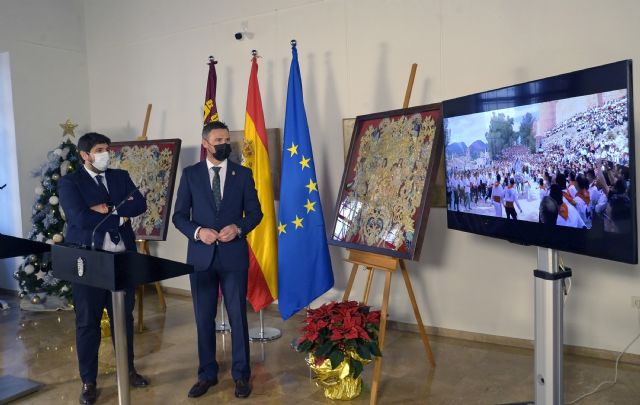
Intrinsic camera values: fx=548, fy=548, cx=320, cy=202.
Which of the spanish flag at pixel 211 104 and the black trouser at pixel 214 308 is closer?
the black trouser at pixel 214 308

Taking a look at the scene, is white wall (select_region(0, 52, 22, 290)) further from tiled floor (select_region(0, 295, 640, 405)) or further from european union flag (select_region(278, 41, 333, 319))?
european union flag (select_region(278, 41, 333, 319))

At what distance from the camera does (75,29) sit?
21.4 ft

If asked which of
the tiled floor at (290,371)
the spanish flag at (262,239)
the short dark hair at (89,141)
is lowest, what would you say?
the tiled floor at (290,371)

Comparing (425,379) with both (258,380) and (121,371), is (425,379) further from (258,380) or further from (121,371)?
(121,371)

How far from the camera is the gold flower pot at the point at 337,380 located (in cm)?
314

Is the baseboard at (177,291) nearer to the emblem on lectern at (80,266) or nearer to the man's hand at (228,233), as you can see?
the man's hand at (228,233)

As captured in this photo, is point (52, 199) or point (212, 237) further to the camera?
point (52, 199)

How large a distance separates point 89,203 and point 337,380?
70.0 inches

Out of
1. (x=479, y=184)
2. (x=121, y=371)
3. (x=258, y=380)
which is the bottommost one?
(x=258, y=380)

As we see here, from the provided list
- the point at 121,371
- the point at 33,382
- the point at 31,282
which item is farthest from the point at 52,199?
the point at 121,371

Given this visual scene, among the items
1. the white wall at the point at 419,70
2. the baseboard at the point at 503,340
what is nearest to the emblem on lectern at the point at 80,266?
the white wall at the point at 419,70

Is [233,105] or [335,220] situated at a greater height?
[233,105]

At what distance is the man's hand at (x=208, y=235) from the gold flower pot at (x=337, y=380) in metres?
0.89

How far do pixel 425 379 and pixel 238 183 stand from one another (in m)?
1.70
